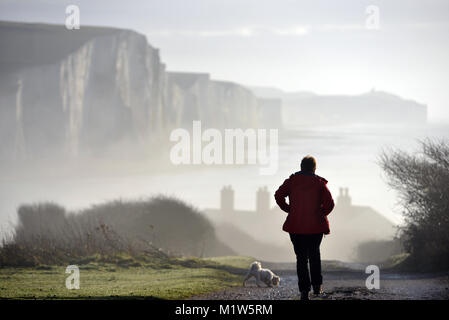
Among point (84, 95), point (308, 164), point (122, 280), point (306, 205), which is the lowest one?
point (122, 280)

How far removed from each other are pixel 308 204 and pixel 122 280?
7430 millimetres

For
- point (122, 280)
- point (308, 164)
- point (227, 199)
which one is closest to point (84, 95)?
point (227, 199)

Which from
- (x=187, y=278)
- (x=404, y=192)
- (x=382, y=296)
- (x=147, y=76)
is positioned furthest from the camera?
(x=147, y=76)

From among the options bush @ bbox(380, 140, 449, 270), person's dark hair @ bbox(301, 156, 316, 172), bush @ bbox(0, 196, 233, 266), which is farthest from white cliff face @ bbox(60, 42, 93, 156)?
person's dark hair @ bbox(301, 156, 316, 172)

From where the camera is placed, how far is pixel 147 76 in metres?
71.4

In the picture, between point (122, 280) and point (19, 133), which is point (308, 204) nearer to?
point (122, 280)

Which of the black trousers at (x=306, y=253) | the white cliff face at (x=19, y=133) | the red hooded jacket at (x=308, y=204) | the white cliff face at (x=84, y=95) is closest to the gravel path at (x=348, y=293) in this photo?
the black trousers at (x=306, y=253)

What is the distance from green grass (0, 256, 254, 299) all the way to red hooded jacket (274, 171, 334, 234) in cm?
340

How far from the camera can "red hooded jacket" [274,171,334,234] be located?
8344 mm

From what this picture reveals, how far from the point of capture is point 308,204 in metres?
8.37

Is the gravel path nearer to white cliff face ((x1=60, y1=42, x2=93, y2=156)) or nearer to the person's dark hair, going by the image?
the person's dark hair
